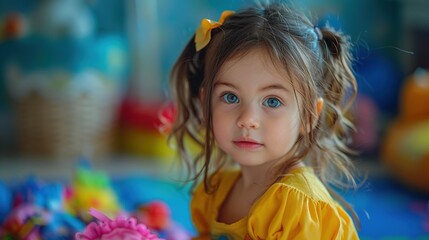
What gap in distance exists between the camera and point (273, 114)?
89 cm

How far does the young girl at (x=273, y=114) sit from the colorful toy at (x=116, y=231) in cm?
15

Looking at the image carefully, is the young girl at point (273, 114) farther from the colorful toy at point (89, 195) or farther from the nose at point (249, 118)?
the colorful toy at point (89, 195)

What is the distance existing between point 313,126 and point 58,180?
4.28 feet

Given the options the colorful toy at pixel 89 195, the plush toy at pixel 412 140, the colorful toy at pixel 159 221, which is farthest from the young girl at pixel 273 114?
the plush toy at pixel 412 140

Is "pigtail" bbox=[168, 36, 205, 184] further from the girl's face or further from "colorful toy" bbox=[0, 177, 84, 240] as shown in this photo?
"colorful toy" bbox=[0, 177, 84, 240]

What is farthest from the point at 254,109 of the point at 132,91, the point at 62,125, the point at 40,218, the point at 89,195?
the point at 132,91

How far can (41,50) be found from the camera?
87.5 inches

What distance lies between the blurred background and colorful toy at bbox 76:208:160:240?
87 cm

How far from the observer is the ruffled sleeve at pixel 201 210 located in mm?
1060

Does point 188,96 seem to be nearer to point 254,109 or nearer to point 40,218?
point 254,109

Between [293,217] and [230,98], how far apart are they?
20cm

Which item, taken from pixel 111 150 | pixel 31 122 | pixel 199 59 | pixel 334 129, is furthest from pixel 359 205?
pixel 31 122

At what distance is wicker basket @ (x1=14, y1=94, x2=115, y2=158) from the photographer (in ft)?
7.36

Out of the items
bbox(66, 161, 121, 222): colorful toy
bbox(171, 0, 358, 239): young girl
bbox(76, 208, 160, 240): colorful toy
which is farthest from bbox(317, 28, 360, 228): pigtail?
bbox(66, 161, 121, 222): colorful toy
